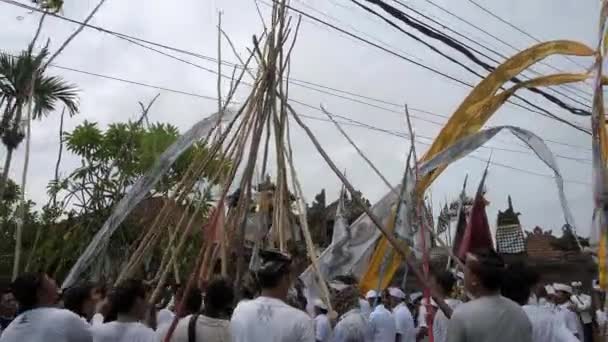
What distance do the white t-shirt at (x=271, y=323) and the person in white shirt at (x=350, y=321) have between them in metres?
2.13

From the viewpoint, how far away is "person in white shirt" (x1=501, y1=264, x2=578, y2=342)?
12.0ft

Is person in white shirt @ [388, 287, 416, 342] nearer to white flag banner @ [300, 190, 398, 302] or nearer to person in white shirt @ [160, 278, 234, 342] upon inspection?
white flag banner @ [300, 190, 398, 302]

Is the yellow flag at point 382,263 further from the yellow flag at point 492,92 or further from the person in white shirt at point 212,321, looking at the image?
the person in white shirt at point 212,321

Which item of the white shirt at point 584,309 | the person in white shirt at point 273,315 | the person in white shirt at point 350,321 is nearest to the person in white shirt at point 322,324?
the person in white shirt at point 350,321

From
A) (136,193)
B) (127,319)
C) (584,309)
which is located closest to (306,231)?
(136,193)

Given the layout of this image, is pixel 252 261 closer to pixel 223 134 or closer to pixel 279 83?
pixel 223 134

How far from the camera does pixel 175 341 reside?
4008 mm

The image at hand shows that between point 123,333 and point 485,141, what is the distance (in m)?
4.04

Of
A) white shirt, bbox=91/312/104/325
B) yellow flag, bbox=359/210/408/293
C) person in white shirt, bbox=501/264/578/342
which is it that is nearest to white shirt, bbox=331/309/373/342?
yellow flag, bbox=359/210/408/293

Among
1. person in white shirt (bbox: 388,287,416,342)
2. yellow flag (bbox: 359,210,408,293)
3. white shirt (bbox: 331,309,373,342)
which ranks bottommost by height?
person in white shirt (bbox: 388,287,416,342)

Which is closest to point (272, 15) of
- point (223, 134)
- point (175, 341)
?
point (223, 134)

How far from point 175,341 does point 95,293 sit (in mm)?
1061

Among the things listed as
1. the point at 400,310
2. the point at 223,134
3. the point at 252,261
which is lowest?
the point at 400,310

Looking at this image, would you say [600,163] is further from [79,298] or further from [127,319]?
[79,298]
